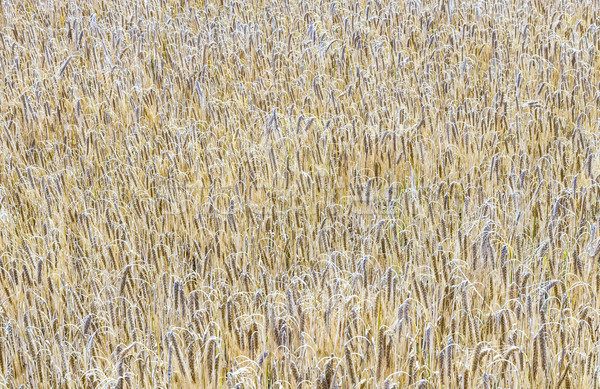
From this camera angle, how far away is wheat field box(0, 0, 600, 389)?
176 centimetres

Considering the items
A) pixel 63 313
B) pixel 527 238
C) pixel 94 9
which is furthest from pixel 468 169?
pixel 94 9

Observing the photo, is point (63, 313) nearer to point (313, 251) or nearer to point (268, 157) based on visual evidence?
point (313, 251)

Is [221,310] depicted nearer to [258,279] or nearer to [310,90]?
[258,279]

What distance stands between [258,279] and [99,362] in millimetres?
609

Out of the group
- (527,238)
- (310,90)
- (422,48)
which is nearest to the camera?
(527,238)

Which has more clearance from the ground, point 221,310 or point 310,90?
point 310,90

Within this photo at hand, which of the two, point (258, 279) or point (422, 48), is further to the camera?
point (422, 48)

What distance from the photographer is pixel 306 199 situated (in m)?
2.67

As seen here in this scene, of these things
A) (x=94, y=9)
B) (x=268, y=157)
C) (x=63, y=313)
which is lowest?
(x=63, y=313)

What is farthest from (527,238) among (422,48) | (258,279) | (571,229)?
(422,48)

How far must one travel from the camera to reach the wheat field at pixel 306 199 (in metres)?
1.76

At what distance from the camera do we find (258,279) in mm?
2227

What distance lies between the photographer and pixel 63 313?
209 centimetres

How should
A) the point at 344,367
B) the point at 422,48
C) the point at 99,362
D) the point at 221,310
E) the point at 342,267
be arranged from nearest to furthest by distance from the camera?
the point at 344,367
the point at 99,362
the point at 221,310
the point at 342,267
the point at 422,48
